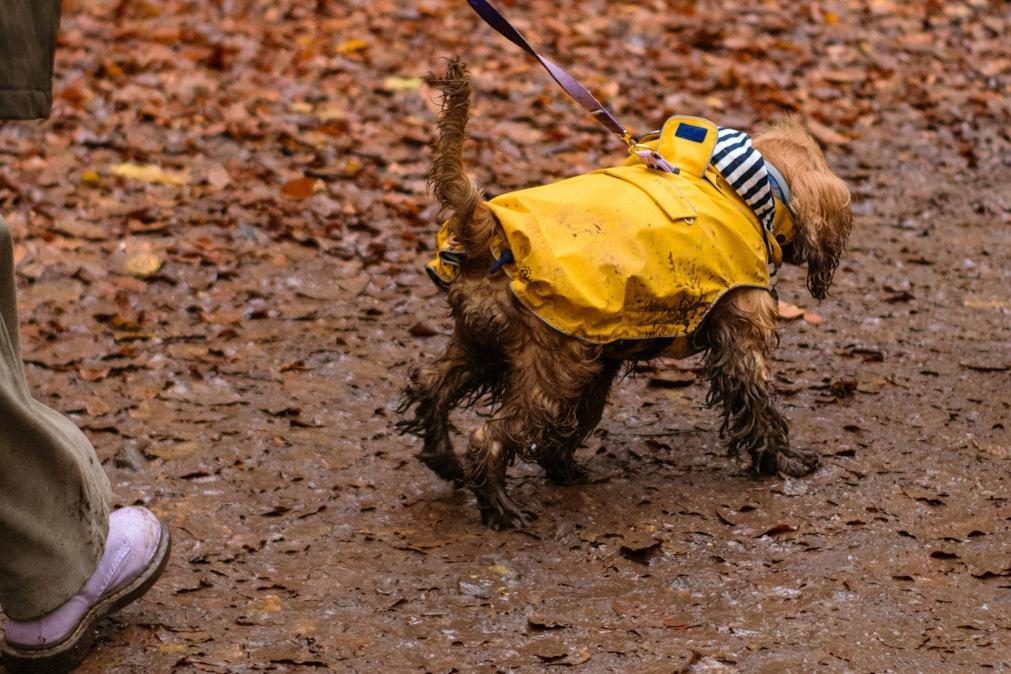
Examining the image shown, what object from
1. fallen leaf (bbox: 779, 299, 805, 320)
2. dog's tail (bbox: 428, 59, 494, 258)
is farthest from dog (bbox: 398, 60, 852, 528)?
fallen leaf (bbox: 779, 299, 805, 320)

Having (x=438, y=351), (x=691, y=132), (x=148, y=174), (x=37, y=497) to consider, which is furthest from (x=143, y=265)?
(x=37, y=497)

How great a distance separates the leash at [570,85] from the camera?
4257 millimetres

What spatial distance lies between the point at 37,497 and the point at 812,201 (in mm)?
2991

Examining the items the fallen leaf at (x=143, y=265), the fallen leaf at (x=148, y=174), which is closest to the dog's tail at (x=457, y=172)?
the fallen leaf at (x=143, y=265)

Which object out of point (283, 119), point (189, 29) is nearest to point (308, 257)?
point (283, 119)

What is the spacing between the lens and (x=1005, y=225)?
7.77m

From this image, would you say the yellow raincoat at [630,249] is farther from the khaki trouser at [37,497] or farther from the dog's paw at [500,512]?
the khaki trouser at [37,497]

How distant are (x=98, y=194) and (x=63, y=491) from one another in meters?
4.60

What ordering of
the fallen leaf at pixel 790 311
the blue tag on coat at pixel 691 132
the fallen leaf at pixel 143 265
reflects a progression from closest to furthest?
the blue tag on coat at pixel 691 132
the fallen leaf at pixel 790 311
the fallen leaf at pixel 143 265

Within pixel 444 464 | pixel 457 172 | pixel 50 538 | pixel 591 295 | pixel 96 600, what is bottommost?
pixel 444 464

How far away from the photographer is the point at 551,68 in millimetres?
4453

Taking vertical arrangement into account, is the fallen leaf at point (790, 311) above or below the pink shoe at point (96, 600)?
below

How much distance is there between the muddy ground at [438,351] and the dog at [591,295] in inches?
11.8

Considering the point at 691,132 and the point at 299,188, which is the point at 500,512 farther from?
the point at 299,188
